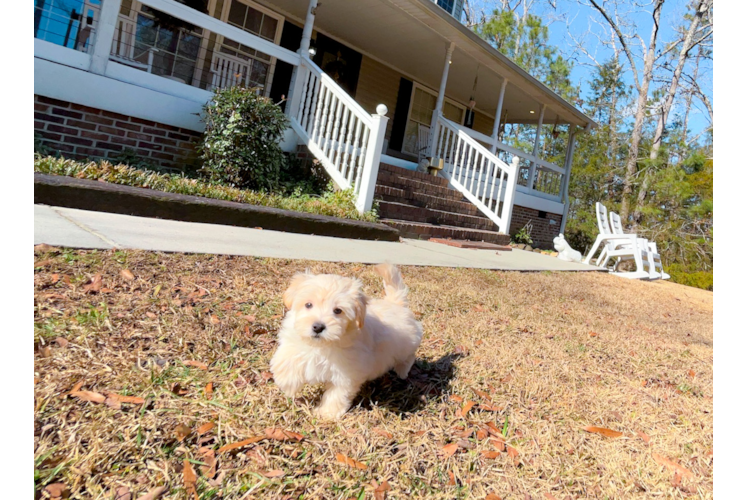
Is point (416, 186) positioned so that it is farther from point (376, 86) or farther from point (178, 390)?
point (178, 390)

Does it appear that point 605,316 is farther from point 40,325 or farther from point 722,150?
point 40,325

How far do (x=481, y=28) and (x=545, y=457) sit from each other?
80.4 ft

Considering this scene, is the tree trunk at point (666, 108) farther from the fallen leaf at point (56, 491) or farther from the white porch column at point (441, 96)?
the fallen leaf at point (56, 491)

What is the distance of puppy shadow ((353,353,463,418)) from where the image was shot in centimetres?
202

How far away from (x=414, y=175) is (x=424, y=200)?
89 centimetres

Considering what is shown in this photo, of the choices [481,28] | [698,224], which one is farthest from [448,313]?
[481,28]

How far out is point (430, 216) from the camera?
875 centimetres

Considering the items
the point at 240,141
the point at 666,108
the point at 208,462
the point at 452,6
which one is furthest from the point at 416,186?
the point at 666,108

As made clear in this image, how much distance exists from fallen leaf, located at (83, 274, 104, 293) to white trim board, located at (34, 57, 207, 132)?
448 centimetres

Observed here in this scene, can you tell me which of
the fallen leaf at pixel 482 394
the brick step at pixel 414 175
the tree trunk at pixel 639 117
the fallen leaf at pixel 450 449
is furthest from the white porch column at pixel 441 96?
the tree trunk at pixel 639 117

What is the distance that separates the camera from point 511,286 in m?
5.25

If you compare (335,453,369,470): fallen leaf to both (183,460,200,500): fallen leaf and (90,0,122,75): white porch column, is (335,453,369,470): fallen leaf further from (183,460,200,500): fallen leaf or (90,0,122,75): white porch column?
(90,0,122,75): white porch column

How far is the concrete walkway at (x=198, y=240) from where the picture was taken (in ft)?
10.1

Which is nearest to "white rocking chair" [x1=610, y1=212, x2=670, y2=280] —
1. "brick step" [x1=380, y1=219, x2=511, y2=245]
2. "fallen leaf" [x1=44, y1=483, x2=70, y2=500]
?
"brick step" [x1=380, y1=219, x2=511, y2=245]
